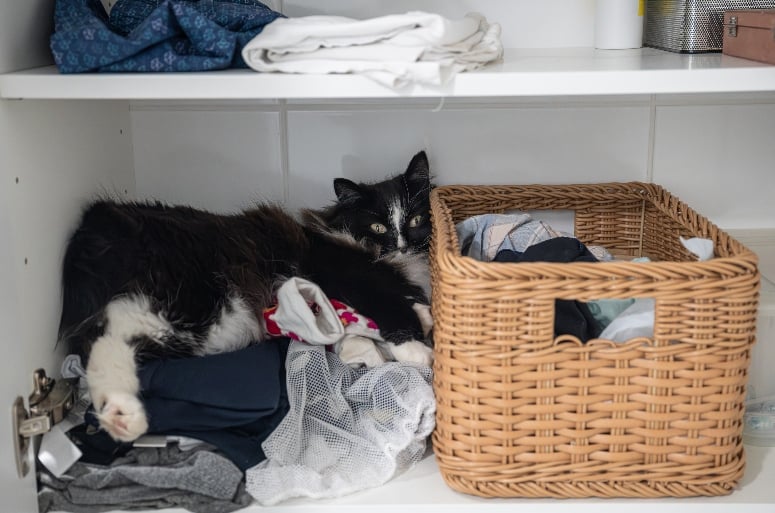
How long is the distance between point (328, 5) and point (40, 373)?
2.62 ft

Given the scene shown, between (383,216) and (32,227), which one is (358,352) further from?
(32,227)

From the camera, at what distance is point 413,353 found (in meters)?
1.16

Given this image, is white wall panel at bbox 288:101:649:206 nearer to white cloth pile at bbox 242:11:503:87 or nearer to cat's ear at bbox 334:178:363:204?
cat's ear at bbox 334:178:363:204

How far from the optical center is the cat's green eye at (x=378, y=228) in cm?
134

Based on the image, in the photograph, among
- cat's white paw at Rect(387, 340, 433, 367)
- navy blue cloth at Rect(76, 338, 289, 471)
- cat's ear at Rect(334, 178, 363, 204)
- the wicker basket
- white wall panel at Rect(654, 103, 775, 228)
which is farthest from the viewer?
white wall panel at Rect(654, 103, 775, 228)

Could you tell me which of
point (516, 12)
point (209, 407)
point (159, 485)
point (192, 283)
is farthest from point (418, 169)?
point (159, 485)

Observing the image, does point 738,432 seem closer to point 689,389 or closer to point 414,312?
point 689,389

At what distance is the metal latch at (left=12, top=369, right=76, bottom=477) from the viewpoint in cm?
101

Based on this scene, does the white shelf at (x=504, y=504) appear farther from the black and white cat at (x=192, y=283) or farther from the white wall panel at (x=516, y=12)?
the white wall panel at (x=516, y=12)

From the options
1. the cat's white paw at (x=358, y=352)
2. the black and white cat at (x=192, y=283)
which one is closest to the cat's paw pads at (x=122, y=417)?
the black and white cat at (x=192, y=283)

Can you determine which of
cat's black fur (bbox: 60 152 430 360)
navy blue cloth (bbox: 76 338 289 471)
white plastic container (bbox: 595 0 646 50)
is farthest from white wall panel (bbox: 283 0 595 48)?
navy blue cloth (bbox: 76 338 289 471)

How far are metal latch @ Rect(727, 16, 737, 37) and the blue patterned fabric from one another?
2.27 feet

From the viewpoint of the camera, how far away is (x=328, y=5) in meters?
1.43

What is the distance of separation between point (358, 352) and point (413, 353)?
0.08 m
